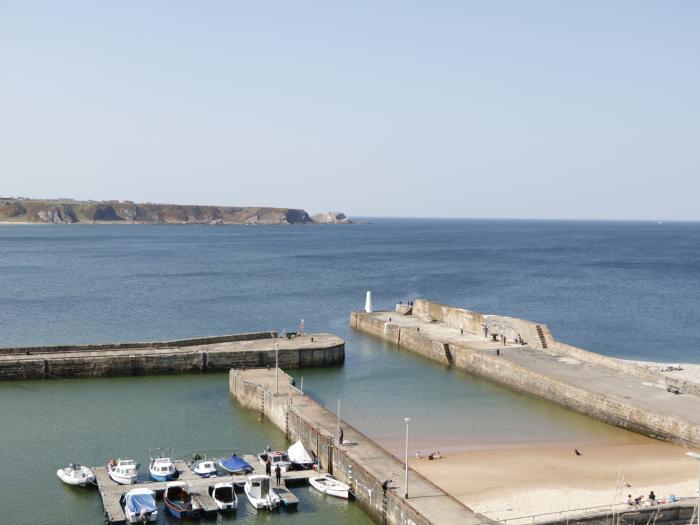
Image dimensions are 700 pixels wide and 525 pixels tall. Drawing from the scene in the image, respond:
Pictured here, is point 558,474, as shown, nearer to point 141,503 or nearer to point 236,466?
point 236,466

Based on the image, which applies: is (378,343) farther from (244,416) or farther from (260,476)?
(260,476)

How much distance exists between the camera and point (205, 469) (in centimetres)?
3036

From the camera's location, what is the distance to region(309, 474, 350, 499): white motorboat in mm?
29016

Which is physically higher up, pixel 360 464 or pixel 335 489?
pixel 360 464

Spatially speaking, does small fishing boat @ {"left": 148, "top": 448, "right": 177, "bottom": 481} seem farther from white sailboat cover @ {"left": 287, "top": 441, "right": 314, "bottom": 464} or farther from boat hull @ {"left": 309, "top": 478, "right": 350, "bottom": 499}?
boat hull @ {"left": 309, "top": 478, "right": 350, "bottom": 499}

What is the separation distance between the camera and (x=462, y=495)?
2852 centimetres

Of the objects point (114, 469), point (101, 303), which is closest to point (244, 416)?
point (114, 469)

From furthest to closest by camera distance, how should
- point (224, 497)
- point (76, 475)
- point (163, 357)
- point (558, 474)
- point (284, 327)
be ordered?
point (284, 327) < point (163, 357) < point (558, 474) < point (76, 475) < point (224, 497)

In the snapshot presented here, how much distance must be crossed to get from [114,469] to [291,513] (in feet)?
23.8

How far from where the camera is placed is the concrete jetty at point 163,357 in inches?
1822

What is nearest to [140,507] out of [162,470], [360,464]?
[162,470]

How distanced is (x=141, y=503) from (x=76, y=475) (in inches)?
165

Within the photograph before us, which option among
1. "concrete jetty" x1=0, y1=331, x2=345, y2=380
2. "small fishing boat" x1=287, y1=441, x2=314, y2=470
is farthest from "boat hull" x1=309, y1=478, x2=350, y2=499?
"concrete jetty" x1=0, y1=331, x2=345, y2=380

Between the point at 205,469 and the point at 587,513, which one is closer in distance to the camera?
the point at 587,513
